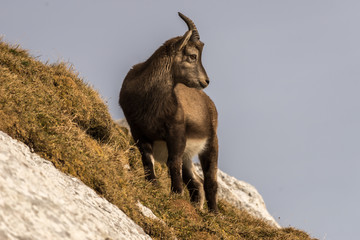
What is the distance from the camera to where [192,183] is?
12.4m

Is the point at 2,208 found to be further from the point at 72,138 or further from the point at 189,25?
the point at 189,25

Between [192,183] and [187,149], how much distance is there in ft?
4.37

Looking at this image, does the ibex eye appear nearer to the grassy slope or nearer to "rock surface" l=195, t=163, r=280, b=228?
the grassy slope

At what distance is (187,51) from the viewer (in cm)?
1133

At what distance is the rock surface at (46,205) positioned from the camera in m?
3.99

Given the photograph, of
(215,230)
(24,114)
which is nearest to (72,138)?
(24,114)

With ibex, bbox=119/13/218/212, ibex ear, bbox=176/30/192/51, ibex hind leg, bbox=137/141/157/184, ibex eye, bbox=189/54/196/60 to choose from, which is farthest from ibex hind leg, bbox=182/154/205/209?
ibex ear, bbox=176/30/192/51

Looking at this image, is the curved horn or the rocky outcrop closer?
the curved horn

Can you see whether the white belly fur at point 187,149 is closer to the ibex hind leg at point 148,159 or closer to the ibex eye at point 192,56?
the ibex hind leg at point 148,159

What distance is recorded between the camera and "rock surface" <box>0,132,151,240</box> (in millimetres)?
3988

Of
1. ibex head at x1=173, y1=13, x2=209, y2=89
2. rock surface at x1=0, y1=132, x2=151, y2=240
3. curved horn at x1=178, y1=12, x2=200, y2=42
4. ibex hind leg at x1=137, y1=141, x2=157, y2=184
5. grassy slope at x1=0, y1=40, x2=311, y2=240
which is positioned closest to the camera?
Answer: rock surface at x1=0, y1=132, x2=151, y2=240

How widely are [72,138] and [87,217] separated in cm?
246

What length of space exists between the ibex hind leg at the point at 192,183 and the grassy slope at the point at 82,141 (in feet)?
2.55

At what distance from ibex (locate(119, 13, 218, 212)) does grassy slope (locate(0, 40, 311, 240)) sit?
958 mm
